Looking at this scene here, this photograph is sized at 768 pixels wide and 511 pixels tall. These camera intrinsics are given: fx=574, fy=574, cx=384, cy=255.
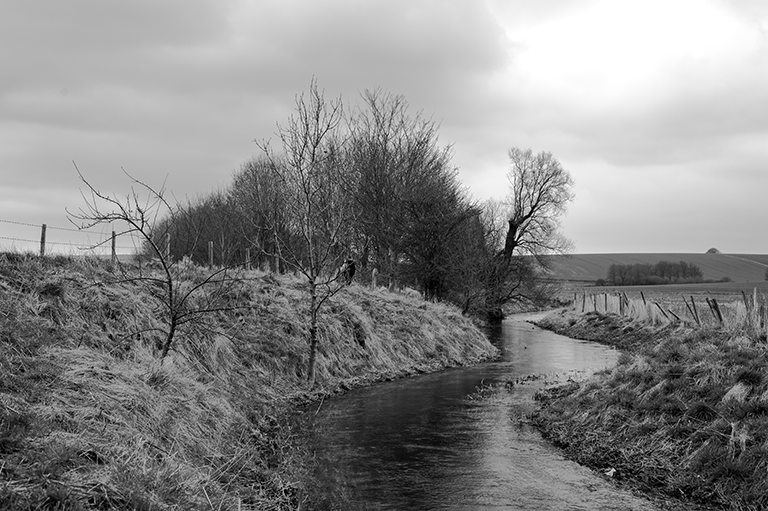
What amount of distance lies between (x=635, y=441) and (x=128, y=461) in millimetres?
7251

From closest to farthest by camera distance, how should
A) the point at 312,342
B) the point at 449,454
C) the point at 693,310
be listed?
the point at 449,454
the point at 312,342
the point at 693,310

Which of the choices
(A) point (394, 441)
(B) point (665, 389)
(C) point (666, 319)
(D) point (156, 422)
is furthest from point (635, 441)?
(C) point (666, 319)

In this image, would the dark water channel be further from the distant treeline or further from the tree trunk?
the distant treeline

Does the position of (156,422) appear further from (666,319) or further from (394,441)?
(666,319)

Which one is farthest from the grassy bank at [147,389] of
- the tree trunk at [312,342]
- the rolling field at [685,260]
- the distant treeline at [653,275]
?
the rolling field at [685,260]

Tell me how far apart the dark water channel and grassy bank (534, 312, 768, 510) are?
0.56m

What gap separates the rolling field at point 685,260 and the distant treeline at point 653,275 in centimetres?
452

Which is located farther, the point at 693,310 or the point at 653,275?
the point at 653,275

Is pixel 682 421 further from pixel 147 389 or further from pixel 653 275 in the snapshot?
pixel 653 275

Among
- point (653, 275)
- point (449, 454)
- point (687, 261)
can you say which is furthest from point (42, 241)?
point (687, 261)

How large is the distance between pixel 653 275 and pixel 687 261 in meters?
20.8

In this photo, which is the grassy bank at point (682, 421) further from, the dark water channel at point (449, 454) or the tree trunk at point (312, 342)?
the tree trunk at point (312, 342)

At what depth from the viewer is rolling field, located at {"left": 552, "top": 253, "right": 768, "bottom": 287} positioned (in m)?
96.3

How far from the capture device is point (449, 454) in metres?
9.14
